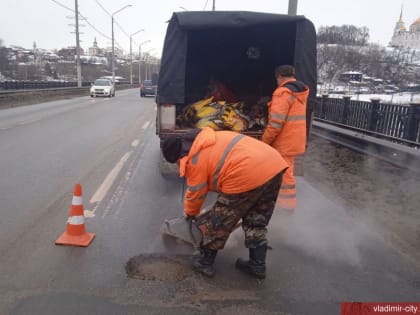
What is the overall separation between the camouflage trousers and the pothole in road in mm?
341

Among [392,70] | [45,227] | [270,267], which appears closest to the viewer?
[270,267]

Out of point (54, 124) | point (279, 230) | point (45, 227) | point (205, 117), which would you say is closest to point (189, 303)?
point (279, 230)

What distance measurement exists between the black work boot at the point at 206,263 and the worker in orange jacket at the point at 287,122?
1745 mm

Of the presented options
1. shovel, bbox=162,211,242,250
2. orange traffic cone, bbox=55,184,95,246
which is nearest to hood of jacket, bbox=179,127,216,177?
shovel, bbox=162,211,242,250

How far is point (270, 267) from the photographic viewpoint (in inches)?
134

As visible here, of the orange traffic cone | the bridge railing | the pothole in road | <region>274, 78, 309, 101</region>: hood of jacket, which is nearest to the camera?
the pothole in road

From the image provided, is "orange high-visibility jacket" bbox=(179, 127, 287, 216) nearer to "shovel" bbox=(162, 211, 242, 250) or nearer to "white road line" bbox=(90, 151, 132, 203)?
"shovel" bbox=(162, 211, 242, 250)

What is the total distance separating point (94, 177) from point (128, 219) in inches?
82.3

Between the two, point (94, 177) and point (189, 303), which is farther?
point (94, 177)

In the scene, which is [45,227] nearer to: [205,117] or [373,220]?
[205,117]

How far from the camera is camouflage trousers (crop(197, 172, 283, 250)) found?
2986 mm

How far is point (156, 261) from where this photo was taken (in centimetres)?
344


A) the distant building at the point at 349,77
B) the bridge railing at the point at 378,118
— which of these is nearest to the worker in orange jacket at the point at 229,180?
the bridge railing at the point at 378,118

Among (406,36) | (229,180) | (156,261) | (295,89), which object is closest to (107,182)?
(156,261)
